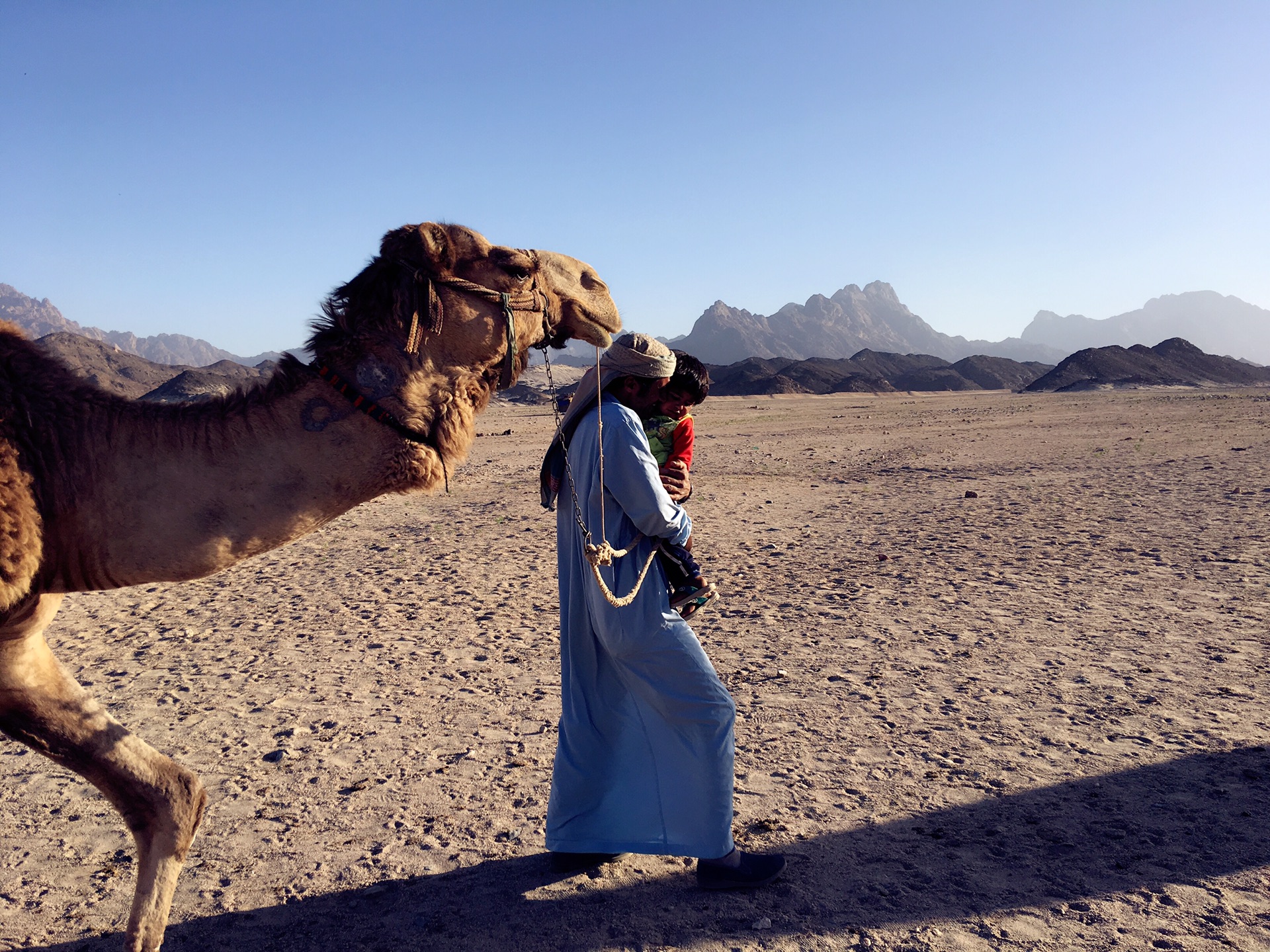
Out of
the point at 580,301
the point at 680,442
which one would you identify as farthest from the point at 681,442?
the point at 580,301

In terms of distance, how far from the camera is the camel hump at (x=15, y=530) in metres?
2.12

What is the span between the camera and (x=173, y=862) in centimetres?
262

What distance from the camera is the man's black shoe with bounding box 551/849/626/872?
317 centimetres

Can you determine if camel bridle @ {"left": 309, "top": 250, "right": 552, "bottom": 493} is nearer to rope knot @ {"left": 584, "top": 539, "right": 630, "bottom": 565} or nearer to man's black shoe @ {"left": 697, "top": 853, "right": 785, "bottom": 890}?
rope knot @ {"left": 584, "top": 539, "right": 630, "bottom": 565}

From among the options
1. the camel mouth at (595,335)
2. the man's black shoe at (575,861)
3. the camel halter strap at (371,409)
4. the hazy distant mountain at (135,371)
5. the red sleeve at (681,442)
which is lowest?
the man's black shoe at (575,861)

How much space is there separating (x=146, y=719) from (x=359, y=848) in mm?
2071

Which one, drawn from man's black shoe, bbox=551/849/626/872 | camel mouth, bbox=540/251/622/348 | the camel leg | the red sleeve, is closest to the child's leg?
the red sleeve

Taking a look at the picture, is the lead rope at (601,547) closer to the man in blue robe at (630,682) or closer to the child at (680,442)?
the man in blue robe at (630,682)

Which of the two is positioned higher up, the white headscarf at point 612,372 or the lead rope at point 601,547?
the white headscarf at point 612,372

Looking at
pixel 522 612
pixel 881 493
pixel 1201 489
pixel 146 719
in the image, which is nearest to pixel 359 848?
pixel 146 719

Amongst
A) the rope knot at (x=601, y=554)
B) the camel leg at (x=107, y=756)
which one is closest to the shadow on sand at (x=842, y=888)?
the camel leg at (x=107, y=756)

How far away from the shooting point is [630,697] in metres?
3.10

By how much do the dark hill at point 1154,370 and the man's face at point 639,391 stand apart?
60416mm

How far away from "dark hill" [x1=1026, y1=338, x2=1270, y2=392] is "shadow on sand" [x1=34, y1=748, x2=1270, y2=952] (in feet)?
195
